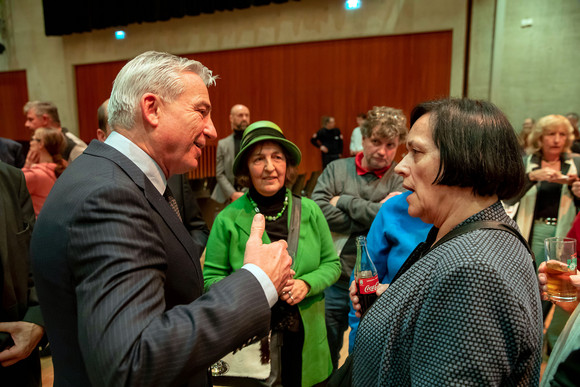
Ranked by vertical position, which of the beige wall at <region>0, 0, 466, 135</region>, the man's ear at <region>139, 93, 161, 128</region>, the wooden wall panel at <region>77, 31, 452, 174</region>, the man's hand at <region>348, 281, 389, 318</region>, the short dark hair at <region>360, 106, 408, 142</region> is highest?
the beige wall at <region>0, 0, 466, 135</region>

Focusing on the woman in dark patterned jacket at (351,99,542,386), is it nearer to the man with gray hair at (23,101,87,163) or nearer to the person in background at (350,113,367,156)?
the man with gray hair at (23,101,87,163)

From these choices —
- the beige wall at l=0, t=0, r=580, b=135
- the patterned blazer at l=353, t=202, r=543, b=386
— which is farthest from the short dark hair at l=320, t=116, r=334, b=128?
the patterned blazer at l=353, t=202, r=543, b=386

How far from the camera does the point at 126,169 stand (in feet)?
3.27

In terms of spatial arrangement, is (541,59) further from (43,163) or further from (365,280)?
(43,163)

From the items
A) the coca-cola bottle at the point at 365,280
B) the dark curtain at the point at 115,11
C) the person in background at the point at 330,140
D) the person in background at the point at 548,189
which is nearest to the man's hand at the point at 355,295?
the coca-cola bottle at the point at 365,280

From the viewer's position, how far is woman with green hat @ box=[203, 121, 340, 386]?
1.82m

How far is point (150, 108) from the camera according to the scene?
110cm

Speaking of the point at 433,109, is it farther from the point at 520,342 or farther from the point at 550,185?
the point at 550,185

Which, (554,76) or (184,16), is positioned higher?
(184,16)

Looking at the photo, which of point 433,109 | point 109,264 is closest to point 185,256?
point 109,264

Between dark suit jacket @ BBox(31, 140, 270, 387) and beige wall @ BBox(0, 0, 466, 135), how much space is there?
7082 mm

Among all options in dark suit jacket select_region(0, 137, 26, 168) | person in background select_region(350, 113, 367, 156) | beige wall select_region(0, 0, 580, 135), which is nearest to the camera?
dark suit jacket select_region(0, 137, 26, 168)

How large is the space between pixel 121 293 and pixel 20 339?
104 cm

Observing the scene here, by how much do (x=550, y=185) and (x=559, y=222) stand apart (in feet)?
1.10
